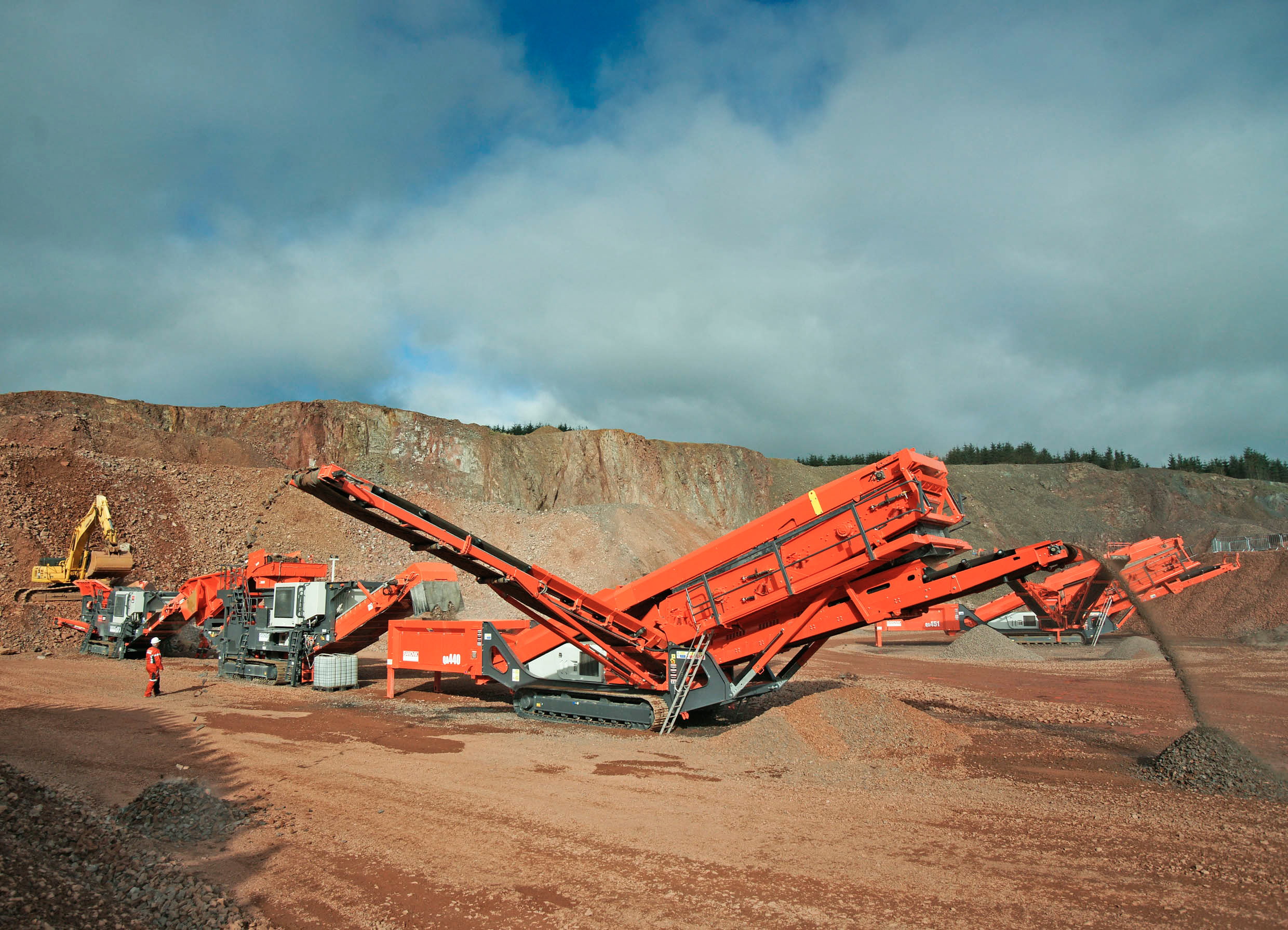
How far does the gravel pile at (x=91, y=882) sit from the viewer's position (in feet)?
14.2

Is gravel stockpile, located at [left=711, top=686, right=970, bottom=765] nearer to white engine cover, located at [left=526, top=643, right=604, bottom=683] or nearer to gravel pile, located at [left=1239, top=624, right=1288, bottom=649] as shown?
white engine cover, located at [left=526, top=643, right=604, bottom=683]

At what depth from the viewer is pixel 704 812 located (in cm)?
704

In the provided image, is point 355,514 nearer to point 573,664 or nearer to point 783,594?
point 573,664

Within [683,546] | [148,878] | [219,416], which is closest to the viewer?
[148,878]

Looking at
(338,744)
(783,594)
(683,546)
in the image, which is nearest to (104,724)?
(338,744)

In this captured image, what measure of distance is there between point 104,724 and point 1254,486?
3796 inches

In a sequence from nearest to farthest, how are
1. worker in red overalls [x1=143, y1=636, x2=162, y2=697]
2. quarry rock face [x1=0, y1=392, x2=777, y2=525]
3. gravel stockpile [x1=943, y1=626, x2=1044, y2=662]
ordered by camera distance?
worker in red overalls [x1=143, y1=636, x2=162, y2=697] < gravel stockpile [x1=943, y1=626, x2=1044, y2=662] < quarry rock face [x1=0, y1=392, x2=777, y2=525]

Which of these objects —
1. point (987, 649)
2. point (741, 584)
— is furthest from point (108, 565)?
point (987, 649)

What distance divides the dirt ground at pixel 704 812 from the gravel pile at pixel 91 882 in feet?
0.95

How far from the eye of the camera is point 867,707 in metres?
10.4

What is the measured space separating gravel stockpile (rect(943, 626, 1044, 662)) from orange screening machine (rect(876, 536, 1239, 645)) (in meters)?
0.69

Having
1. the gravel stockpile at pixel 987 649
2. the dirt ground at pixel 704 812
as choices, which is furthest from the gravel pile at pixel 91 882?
the gravel stockpile at pixel 987 649

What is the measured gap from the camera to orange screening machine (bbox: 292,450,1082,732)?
9.71 m

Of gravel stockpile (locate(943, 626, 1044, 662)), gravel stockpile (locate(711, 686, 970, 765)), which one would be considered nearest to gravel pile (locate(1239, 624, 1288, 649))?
gravel stockpile (locate(943, 626, 1044, 662))
